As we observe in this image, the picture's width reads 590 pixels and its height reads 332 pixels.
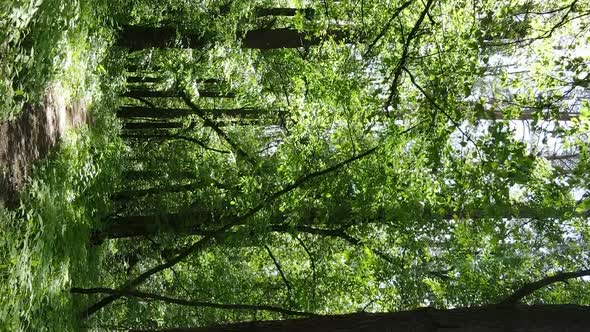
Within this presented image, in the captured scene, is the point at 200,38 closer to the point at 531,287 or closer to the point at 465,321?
the point at 531,287

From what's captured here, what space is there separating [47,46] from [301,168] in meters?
4.75

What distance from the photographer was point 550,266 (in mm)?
8773

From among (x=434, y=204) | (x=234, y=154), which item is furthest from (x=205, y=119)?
(x=434, y=204)

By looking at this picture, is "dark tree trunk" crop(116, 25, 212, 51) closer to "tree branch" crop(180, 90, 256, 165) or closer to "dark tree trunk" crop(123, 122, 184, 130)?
"tree branch" crop(180, 90, 256, 165)

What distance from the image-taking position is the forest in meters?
5.88

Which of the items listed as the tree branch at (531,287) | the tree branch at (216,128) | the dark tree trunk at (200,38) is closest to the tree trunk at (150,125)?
the tree branch at (216,128)

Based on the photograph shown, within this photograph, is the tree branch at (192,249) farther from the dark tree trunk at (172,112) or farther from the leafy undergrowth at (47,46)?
the dark tree trunk at (172,112)

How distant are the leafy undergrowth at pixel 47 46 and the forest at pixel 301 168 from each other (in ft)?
0.11

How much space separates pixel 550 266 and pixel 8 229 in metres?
7.61

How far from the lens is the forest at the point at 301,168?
19.3 feet

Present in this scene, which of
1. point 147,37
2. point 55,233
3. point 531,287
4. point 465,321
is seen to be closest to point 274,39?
point 147,37

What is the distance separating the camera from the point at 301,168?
9.73 m

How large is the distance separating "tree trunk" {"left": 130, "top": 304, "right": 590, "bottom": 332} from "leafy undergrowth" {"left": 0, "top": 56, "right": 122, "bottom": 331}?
3221 mm

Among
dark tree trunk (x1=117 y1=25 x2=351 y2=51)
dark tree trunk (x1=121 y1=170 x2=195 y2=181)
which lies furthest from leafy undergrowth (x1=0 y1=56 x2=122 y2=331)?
dark tree trunk (x1=121 y1=170 x2=195 y2=181)
